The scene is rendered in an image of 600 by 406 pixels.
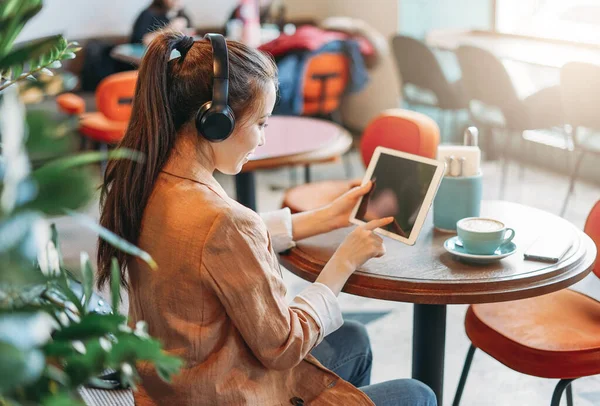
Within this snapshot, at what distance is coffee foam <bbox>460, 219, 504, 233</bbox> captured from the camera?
1461mm

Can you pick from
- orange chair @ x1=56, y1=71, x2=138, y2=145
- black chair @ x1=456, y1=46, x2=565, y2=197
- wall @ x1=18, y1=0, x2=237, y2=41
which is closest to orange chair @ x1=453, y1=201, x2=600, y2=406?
black chair @ x1=456, y1=46, x2=565, y2=197

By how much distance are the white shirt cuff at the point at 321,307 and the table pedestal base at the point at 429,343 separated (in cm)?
40

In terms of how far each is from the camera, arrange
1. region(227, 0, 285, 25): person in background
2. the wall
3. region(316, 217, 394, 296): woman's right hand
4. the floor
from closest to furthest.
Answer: region(316, 217, 394, 296): woman's right hand → the floor → region(227, 0, 285, 25): person in background → the wall

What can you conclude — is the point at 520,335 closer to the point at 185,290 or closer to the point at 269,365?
the point at 269,365

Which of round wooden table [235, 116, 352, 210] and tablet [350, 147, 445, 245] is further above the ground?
tablet [350, 147, 445, 245]

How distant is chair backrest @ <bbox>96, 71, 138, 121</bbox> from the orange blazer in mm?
2779

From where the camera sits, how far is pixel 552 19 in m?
5.04

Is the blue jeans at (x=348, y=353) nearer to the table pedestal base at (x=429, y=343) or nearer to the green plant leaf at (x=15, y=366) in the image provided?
the table pedestal base at (x=429, y=343)

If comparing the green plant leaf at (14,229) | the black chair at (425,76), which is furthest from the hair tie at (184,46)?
the black chair at (425,76)

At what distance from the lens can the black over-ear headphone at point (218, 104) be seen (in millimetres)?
1167

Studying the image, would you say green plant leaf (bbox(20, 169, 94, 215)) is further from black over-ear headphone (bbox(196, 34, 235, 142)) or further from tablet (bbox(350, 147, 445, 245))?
tablet (bbox(350, 147, 445, 245))

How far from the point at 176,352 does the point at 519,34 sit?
4316mm

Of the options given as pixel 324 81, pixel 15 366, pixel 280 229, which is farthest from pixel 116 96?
pixel 15 366

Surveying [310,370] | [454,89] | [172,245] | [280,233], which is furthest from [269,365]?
[454,89]
